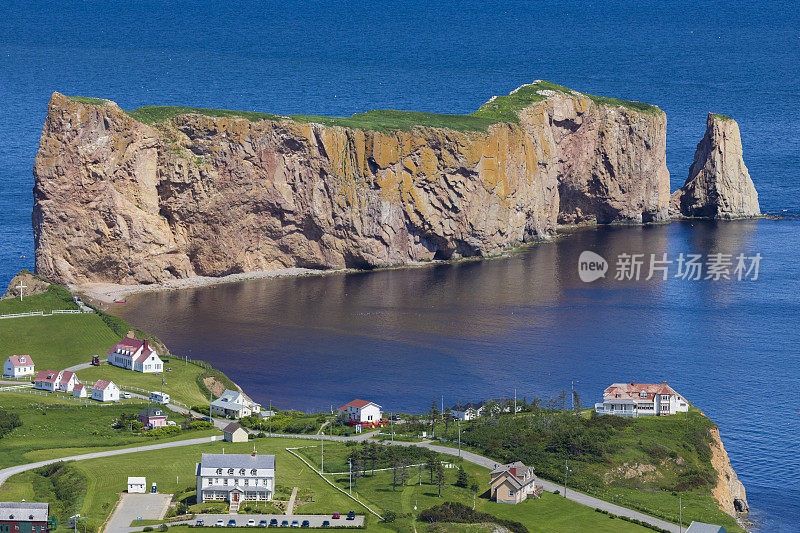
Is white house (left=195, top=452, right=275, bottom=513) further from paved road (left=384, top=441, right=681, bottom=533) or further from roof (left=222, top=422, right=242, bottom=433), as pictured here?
paved road (left=384, top=441, right=681, bottom=533)

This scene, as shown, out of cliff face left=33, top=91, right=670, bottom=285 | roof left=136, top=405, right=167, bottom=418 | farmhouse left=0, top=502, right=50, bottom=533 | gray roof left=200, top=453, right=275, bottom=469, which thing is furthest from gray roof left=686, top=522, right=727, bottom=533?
cliff face left=33, top=91, right=670, bottom=285

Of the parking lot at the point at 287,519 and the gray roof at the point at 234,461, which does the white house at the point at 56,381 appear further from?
the parking lot at the point at 287,519

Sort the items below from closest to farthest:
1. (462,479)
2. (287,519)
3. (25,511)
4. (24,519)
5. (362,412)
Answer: (24,519), (25,511), (287,519), (462,479), (362,412)

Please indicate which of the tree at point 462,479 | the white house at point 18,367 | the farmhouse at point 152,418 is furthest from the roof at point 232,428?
the white house at point 18,367

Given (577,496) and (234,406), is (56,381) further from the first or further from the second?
(577,496)

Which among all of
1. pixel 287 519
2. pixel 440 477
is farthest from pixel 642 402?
pixel 287 519
